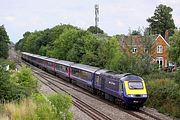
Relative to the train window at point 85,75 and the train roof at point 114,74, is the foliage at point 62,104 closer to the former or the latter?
the train roof at point 114,74

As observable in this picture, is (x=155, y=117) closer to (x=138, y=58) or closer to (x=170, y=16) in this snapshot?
(x=138, y=58)

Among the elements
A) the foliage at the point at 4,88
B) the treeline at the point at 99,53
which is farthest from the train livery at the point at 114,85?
the foliage at the point at 4,88

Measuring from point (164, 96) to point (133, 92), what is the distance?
10.8ft

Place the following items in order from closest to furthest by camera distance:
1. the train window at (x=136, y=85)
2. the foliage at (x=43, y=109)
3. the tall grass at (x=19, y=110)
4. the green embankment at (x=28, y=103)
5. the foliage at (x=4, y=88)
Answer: the foliage at (x=43, y=109), the green embankment at (x=28, y=103), the tall grass at (x=19, y=110), the foliage at (x=4, y=88), the train window at (x=136, y=85)

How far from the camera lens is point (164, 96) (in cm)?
2992

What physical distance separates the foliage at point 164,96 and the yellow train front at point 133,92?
5.39ft

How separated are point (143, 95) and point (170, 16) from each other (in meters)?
82.5

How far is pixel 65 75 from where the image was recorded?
52281mm

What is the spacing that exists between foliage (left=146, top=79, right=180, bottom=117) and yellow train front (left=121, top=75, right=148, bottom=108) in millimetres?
1642

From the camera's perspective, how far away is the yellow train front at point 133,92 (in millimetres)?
27703

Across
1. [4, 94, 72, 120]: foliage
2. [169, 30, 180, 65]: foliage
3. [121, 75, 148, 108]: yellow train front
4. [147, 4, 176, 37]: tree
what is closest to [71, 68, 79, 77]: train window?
[169, 30, 180, 65]: foliage

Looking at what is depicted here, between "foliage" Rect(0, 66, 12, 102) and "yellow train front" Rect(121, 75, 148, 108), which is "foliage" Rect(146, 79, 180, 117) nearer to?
"yellow train front" Rect(121, 75, 148, 108)

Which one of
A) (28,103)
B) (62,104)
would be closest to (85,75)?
(28,103)

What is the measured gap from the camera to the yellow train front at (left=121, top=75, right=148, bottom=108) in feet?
90.9
